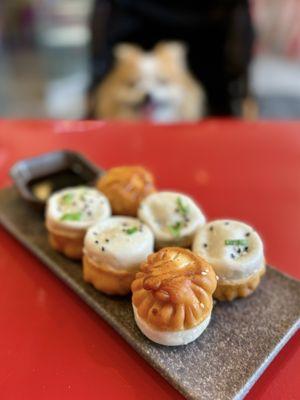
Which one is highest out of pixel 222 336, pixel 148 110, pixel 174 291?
pixel 174 291

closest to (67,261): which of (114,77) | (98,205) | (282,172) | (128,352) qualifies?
(98,205)

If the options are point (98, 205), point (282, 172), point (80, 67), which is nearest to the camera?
point (98, 205)

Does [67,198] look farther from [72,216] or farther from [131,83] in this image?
[131,83]

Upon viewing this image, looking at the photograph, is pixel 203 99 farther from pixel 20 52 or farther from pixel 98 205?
pixel 20 52

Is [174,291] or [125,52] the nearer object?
[174,291]

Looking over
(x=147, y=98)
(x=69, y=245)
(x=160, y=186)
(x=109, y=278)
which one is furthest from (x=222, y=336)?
(x=147, y=98)
